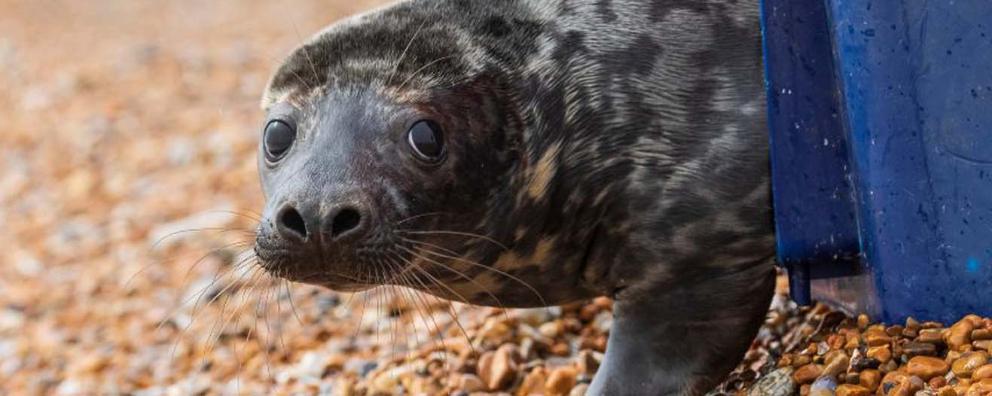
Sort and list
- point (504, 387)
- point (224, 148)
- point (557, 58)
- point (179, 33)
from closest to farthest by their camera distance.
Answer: point (557, 58)
point (504, 387)
point (224, 148)
point (179, 33)

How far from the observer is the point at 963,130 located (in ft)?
12.0

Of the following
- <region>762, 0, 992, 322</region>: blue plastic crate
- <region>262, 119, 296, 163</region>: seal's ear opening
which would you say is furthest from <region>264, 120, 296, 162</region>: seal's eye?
<region>762, 0, 992, 322</region>: blue plastic crate

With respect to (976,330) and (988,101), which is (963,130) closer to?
(988,101)

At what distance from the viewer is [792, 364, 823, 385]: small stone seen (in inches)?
156

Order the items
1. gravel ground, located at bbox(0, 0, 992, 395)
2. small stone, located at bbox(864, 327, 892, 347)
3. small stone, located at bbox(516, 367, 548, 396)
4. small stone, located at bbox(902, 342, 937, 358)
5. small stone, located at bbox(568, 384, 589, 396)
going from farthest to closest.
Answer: small stone, located at bbox(516, 367, 548, 396), small stone, located at bbox(568, 384, 589, 396), gravel ground, located at bbox(0, 0, 992, 395), small stone, located at bbox(864, 327, 892, 347), small stone, located at bbox(902, 342, 937, 358)

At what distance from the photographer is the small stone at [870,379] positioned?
12.5ft

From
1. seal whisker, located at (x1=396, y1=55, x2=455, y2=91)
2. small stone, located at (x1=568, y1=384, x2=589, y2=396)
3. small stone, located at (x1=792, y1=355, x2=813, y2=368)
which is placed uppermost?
seal whisker, located at (x1=396, y1=55, x2=455, y2=91)

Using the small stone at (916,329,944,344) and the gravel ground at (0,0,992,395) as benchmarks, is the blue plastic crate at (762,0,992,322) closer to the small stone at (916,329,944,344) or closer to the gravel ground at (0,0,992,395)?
the small stone at (916,329,944,344)

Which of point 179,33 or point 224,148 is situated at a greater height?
point 179,33

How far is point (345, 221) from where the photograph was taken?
370 cm

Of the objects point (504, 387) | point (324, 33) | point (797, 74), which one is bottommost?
point (504, 387)

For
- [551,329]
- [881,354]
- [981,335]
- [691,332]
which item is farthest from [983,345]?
[551,329]

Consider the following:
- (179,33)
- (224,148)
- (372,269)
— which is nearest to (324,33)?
(372,269)

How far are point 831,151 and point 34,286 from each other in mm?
4880
